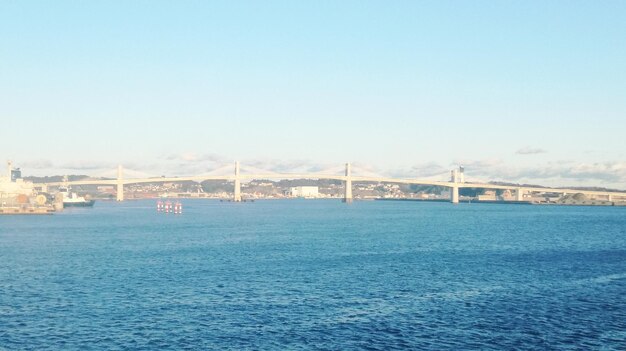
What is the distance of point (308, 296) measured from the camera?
29.8 metres

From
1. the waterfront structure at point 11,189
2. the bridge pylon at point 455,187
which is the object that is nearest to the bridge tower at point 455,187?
the bridge pylon at point 455,187

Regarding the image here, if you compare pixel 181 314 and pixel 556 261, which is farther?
pixel 556 261

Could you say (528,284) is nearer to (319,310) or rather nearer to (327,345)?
(319,310)

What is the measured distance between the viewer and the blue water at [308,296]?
22516 millimetres

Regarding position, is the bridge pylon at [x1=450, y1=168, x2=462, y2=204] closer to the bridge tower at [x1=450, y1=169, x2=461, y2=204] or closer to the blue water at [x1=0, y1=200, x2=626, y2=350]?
the bridge tower at [x1=450, y1=169, x2=461, y2=204]

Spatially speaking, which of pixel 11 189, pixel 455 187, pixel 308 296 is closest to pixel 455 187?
pixel 455 187

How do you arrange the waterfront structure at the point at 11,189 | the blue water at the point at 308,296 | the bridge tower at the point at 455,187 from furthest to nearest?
the bridge tower at the point at 455,187, the waterfront structure at the point at 11,189, the blue water at the point at 308,296

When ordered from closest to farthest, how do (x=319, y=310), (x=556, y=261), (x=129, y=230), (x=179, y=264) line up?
(x=319, y=310), (x=179, y=264), (x=556, y=261), (x=129, y=230)

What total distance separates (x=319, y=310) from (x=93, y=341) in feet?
29.1

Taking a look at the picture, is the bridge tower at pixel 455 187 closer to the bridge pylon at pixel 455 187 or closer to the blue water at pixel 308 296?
the bridge pylon at pixel 455 187

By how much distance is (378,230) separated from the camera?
74688mm

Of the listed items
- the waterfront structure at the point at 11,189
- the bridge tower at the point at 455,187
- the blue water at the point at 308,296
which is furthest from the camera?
the bridge tower at the point at 455,187

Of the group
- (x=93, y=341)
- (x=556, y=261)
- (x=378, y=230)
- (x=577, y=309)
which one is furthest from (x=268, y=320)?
(x=378, y=230)

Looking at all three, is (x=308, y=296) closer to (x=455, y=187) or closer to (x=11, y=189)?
(x=11, y=189)
